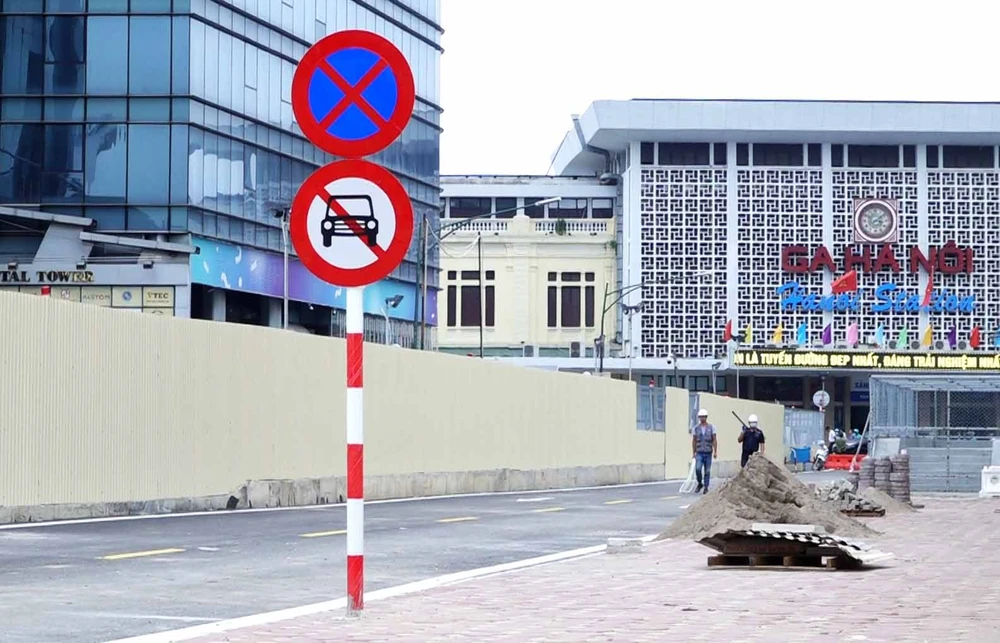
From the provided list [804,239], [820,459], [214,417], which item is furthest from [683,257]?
[214,417]

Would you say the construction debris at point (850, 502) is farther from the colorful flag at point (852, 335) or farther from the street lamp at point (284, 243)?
the colorful flag at point (852, 335)

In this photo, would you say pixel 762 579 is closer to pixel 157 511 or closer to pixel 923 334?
pixel 157 511

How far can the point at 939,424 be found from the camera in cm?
4338

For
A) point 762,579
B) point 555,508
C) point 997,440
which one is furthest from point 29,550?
point 997,440

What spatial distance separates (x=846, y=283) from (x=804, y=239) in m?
3.72

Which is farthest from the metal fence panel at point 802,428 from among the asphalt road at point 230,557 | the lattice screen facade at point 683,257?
the asphalt road at point 230,557

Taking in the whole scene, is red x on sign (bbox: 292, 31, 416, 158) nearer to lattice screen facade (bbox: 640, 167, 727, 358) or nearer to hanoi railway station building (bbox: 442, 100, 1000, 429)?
hanoi railway station building (bbox: 442, 100, 1000, 429)

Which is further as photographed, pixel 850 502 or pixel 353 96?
pixel 850 502

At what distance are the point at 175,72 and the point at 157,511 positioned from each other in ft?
122

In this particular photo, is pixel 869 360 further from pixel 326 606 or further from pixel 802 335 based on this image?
pixel 326 606

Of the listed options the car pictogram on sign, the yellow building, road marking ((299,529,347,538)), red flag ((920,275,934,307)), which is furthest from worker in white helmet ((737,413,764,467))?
the yellow building

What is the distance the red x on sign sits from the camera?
1022cm

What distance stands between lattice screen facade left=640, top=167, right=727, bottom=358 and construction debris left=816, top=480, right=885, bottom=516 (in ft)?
264

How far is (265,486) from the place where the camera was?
27.9 meters
